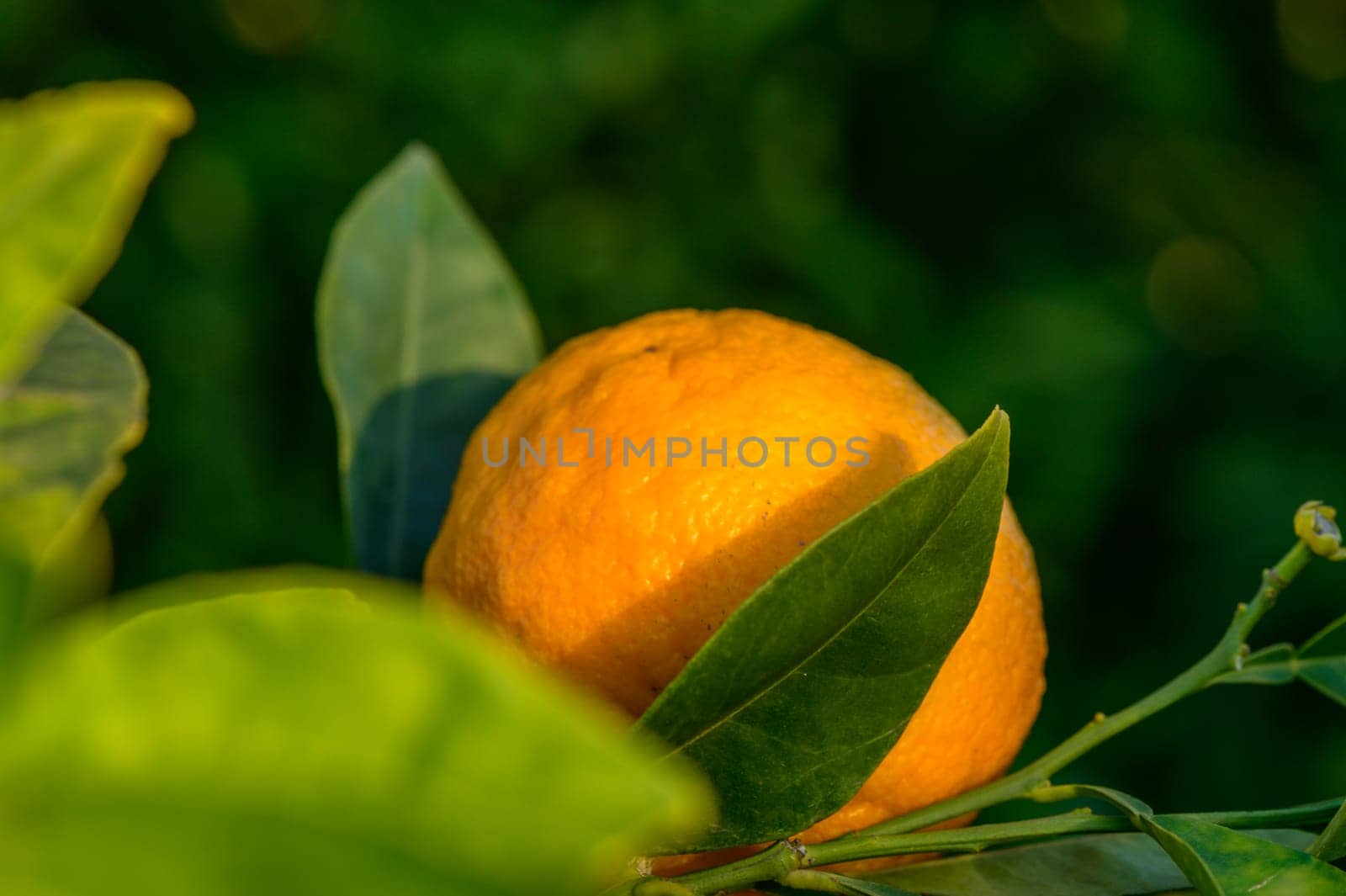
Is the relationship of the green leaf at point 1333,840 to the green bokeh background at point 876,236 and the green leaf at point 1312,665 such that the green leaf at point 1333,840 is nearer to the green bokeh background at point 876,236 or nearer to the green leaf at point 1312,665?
the green leaf at point 1312,665

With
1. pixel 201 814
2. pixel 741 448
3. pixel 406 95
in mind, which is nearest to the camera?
pixel 201 814

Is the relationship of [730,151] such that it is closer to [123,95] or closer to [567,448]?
[567,448]

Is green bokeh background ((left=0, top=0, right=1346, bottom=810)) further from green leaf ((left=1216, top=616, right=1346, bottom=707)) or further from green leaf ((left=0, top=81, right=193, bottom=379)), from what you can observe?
green leaf ((left=0, top=81, right=193, bottom=379))

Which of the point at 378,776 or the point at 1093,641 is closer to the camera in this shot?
the point at 378,776

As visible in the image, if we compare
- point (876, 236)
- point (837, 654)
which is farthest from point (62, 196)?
point (876, 236)

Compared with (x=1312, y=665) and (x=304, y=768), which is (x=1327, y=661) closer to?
(x=1312, y=665)

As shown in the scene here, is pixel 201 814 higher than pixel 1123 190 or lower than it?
higher

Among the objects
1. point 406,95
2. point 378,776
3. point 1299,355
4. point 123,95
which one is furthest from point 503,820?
point 1299,355

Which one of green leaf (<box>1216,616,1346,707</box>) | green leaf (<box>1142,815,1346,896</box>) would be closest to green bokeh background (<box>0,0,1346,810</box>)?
green leaf (<box>1216,616,1346,707</box>)

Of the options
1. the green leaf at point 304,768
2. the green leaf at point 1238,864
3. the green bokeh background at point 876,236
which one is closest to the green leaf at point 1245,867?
the green leaf at point 1238,864
